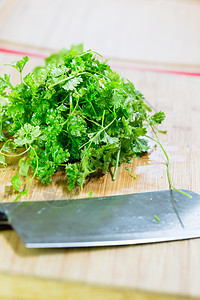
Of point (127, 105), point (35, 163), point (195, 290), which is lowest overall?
point (195, 290)

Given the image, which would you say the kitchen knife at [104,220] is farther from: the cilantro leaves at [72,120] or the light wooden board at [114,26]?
the light wooden board at [114,26]

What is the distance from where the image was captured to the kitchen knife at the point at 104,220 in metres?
1.03

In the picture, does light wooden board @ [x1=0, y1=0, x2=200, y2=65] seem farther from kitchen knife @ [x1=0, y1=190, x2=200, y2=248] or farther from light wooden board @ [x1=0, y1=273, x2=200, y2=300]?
light wooden board @ [x1=0, y1=273, x2=200, y2=300]

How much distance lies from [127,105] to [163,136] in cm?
27

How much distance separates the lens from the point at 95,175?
4.20ft

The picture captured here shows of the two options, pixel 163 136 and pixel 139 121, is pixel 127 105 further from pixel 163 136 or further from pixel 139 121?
pixel 163 136

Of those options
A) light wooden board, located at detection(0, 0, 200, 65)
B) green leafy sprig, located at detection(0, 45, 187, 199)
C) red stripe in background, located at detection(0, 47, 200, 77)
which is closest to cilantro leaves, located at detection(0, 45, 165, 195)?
green leafy sprig, located at detection(0, 45, 187, 199)

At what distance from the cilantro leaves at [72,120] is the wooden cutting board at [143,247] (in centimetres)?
5

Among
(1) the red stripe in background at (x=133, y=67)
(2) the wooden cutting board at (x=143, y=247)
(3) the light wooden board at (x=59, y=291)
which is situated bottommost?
(3) the light wooden board at (x=59, y=291)

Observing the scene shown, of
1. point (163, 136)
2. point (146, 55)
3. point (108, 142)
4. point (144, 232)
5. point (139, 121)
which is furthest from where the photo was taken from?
point (146, 55)

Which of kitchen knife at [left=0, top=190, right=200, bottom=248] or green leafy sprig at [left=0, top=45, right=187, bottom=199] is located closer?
kitchen knife at [left=0, top=190, right=200, bottom=248]

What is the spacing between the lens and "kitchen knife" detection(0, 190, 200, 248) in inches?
40.6

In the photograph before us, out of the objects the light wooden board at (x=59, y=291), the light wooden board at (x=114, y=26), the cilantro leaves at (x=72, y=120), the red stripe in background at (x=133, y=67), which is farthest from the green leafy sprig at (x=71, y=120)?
the light wooden board at (x=114, y=26)

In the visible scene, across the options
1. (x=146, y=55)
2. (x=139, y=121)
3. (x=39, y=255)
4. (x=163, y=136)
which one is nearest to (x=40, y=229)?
(x=39, y=255)
